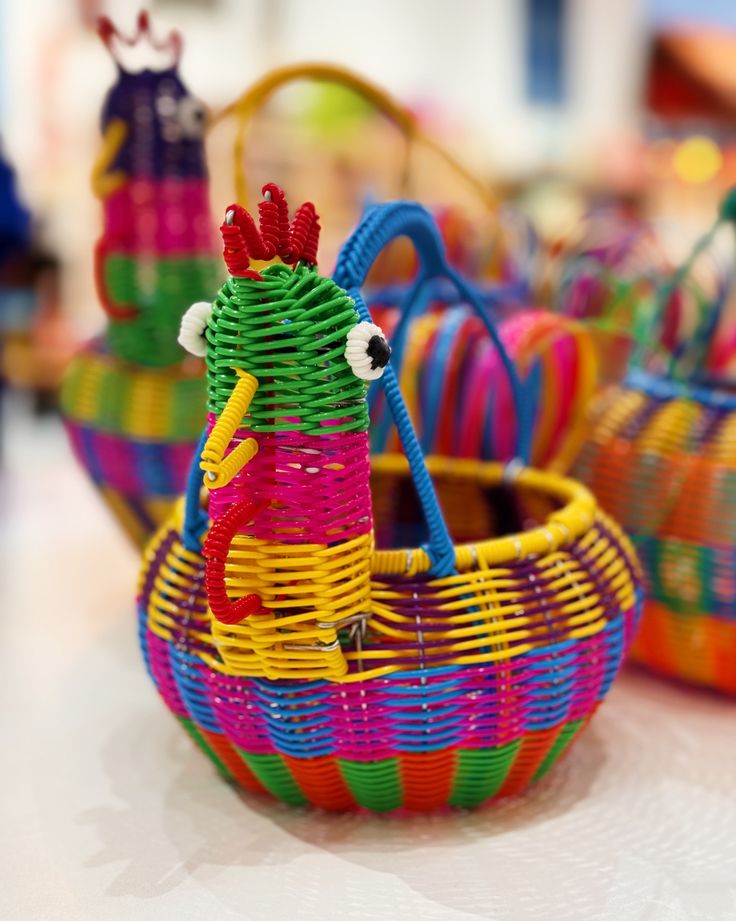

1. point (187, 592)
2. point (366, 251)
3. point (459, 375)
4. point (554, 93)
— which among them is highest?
point (554, 93)

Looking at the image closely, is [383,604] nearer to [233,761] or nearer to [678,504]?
[233,761]

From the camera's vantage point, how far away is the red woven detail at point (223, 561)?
580 mm

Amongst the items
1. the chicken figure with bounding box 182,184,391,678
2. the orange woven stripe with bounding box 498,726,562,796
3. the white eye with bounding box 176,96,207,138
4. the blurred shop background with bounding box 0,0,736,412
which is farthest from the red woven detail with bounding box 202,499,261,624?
the blurred shop background with bounding box 0,0,736,412

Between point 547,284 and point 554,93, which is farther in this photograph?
point 554,93

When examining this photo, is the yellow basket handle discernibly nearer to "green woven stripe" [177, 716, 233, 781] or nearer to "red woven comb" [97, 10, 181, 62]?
"red woven comb" [97, 10, 181, 62]

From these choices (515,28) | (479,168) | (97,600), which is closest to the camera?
(97,600)

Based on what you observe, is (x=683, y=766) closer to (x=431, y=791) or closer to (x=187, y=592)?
(x=431, y=791)

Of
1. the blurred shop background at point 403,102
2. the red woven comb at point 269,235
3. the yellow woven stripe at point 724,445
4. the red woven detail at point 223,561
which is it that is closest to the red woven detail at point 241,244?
the red woven comb at point 269,235

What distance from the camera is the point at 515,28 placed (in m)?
3.64

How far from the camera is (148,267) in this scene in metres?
1.05

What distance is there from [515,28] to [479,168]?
0.82m

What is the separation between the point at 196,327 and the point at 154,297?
44cm

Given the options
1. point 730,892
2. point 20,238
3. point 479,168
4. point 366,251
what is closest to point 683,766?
point 730,892

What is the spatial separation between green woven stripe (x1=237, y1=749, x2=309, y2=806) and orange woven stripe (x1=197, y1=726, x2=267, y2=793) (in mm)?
11
